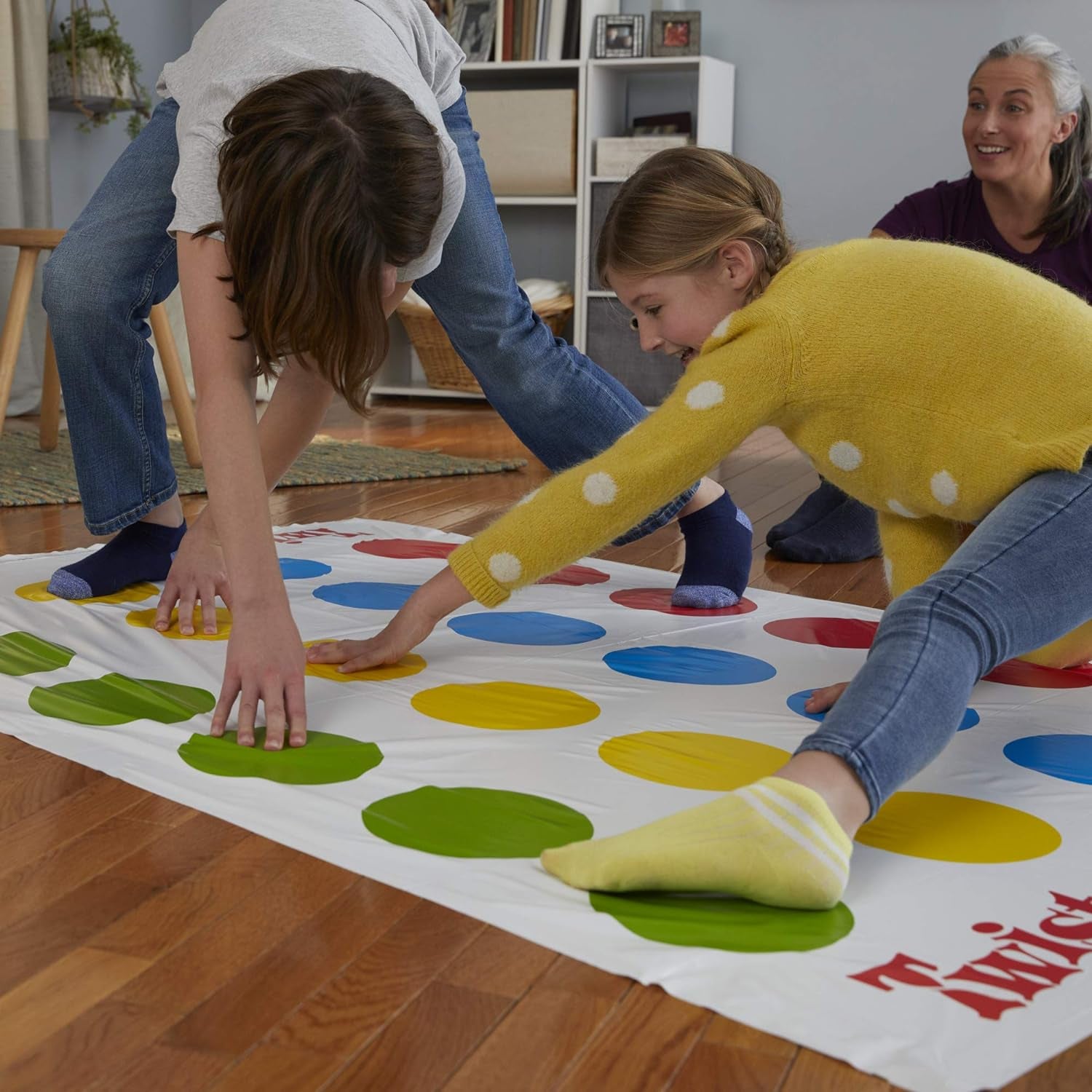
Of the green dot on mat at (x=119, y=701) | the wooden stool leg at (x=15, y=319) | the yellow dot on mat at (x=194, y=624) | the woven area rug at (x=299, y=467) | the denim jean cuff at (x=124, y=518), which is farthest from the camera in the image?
the wooden stool leg at (x=15, y=319)

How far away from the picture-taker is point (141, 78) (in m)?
4.01

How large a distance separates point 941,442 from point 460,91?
26.8 inches

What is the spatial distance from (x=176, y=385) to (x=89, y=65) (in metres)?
1.39

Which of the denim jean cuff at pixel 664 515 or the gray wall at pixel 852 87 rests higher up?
the gray wall at pixel 852 87

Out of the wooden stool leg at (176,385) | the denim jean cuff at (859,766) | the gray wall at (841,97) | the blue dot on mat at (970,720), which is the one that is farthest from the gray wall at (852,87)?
the denim jean cuff at (859,766)

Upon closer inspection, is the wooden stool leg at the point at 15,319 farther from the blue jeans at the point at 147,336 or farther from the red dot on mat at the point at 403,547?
the blue jeans at the point at 147,336

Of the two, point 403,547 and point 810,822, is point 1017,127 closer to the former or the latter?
point 403,547

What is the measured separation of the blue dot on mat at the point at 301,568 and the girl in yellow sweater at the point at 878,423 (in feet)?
1.45

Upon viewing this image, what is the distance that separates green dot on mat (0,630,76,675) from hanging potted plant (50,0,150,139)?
2.62 m

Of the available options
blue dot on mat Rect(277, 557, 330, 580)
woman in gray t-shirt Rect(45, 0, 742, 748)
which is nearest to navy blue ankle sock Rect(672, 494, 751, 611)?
woman in gray t-shirt Rect(45, 0, 742, 748)

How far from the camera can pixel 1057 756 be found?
3.51 feet

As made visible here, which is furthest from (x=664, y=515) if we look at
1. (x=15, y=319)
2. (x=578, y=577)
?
(x=15, y=319)

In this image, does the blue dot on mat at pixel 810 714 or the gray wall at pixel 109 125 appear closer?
the blue dot on mat at pixel 810 714

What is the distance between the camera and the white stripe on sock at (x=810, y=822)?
2.51 feet
